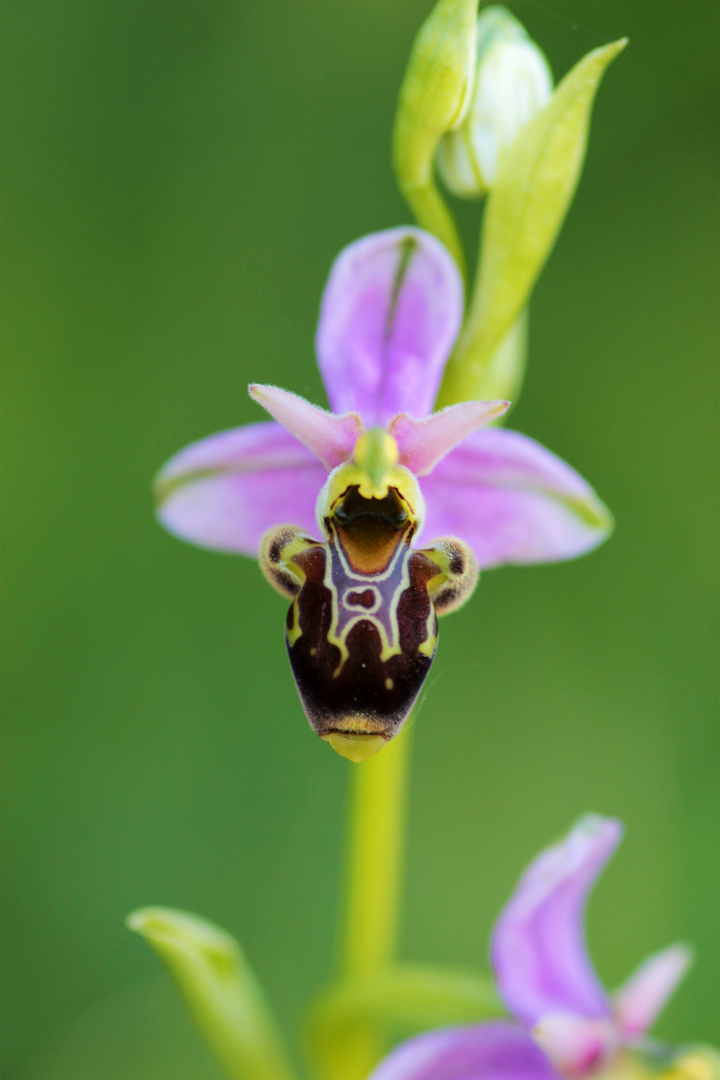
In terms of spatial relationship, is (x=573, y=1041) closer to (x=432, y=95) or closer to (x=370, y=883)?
(x=370, y=883)

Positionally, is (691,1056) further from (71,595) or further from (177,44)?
(177,44)

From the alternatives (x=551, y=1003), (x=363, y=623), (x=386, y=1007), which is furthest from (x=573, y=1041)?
(x=363, y=623)

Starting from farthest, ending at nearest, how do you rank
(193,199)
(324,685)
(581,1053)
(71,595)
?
(193,199)
(71,595)
(581,1053)
(324,685)

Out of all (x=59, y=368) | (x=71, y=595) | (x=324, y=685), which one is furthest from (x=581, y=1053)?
(x=59, y=368)

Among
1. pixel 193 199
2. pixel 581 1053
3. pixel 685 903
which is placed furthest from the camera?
pixel 193 199

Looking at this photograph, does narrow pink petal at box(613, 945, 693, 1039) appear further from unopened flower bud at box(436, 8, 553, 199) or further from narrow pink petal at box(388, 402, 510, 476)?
unopened flower bud at box(436, 8, 553, 199)

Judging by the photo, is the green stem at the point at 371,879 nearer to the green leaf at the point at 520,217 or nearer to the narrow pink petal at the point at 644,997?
the narrow pink petal at the point at 644,997
